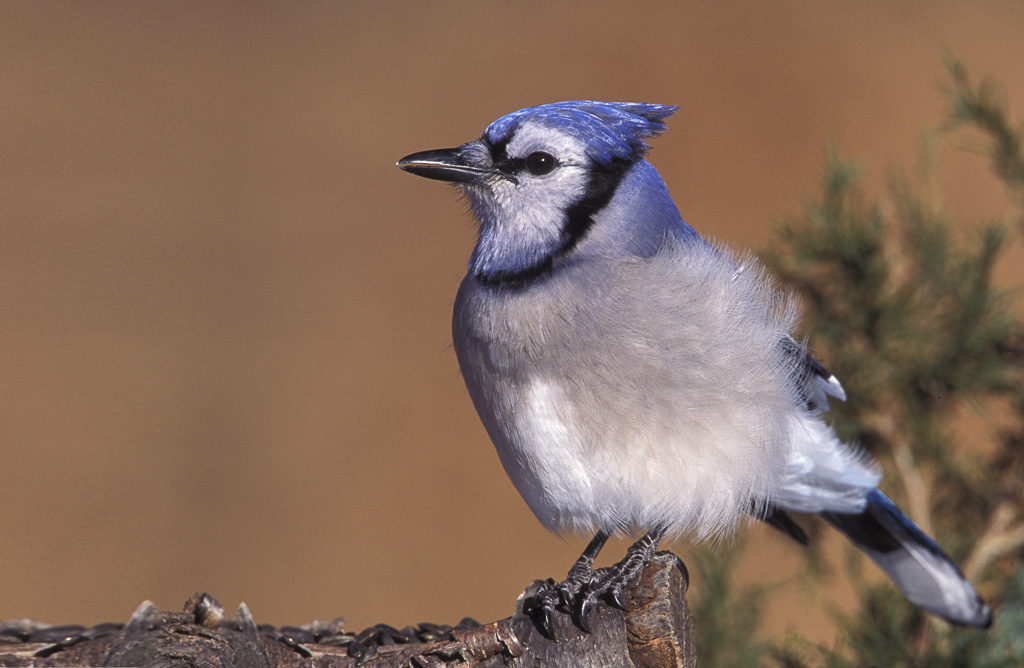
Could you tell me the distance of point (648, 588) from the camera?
1024 mm

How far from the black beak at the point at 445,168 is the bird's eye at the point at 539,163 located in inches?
2.1

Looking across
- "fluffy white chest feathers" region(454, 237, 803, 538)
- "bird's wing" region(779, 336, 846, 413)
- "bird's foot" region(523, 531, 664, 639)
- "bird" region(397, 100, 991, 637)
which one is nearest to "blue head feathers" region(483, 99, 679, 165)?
"bird" region(397, 100, 991, 637)

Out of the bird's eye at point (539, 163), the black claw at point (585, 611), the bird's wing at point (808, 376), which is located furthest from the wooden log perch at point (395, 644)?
the bird's eye at point (539, 163)

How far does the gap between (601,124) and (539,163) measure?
0.10 metres

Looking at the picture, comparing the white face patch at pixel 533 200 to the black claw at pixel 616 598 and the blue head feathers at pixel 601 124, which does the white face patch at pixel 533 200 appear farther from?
the black claw at pixel 616 598

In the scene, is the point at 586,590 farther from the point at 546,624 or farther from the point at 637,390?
the point at 637,390

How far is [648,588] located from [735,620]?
1.71ft

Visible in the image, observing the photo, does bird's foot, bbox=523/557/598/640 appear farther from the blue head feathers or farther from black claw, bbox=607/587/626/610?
the blue head feathers

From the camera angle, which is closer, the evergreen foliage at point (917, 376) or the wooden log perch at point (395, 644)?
the wooden log perch at point (395, 644)

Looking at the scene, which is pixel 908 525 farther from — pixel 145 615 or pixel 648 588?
pixel 145 615

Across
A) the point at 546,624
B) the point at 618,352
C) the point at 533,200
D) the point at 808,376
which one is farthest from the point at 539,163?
the point at 546,624

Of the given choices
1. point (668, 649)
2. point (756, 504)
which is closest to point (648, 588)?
point (668, 649)

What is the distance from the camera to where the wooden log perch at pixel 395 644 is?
0.93m

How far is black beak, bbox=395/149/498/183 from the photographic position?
1291 mm
